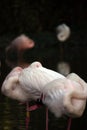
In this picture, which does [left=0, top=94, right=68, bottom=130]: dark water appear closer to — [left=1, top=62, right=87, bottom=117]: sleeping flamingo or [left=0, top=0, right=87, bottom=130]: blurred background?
[left=1, top=62, right=87, bottom=117]: sleeping flamingo

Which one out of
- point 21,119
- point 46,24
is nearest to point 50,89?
point 21,119

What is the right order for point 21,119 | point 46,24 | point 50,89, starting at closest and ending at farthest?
point 50,89
point 21,119
point 46,24

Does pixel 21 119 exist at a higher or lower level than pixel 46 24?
lower

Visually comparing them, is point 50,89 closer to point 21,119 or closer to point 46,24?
point 21,119

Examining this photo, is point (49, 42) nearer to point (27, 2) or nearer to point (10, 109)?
point (27, 2)

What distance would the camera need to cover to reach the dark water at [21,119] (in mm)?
7090

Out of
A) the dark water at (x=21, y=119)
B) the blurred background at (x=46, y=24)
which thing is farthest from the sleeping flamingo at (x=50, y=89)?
the blurred background at (x=46, y=24)

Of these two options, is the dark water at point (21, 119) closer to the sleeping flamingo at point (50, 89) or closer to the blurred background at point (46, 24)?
the sleeping flamingo at point (50, 89)

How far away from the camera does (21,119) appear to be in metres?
7.53

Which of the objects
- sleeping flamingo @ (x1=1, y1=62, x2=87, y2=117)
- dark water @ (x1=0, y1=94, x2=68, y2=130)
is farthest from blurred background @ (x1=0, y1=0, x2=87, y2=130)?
A: sleeping flamingo @ (x1=1, y1=62, x2=87, y2=117)

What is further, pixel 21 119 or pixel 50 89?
pixel 21 119

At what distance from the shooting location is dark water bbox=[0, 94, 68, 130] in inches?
279

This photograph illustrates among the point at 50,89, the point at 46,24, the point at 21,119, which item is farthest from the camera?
the point at 46,24

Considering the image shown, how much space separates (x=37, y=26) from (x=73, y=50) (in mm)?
3477
